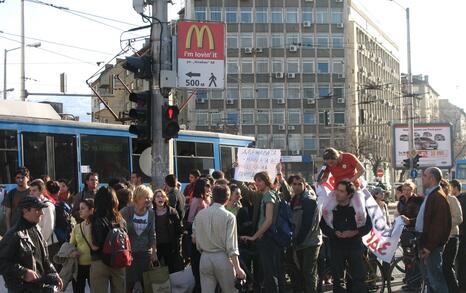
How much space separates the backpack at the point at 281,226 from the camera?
9414 millimetres

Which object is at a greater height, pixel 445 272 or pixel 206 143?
pixel 206 143

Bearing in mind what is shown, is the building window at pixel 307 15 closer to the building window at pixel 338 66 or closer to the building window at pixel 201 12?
the building window at pixel 338 66

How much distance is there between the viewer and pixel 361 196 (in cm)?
942

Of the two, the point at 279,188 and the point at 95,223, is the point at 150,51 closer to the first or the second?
the point at 279,188

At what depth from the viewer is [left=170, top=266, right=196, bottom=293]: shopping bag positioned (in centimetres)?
945

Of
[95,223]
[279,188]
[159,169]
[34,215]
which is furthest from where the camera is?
[159,169]

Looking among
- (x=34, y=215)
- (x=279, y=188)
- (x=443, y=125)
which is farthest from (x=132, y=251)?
(x=443, y=125)

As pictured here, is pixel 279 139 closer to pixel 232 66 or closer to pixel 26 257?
pixel 232 66

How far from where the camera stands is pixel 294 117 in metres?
78.7

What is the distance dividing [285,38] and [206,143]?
190 feet

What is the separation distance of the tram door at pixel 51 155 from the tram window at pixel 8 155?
0.27m

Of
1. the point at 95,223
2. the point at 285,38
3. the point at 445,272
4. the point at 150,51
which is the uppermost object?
the point at 285,38

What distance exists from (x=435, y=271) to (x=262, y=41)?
230 ft

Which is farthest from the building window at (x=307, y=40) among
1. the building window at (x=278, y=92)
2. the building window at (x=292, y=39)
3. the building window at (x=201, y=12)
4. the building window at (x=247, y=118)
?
the building window at (x=201, y=12)
